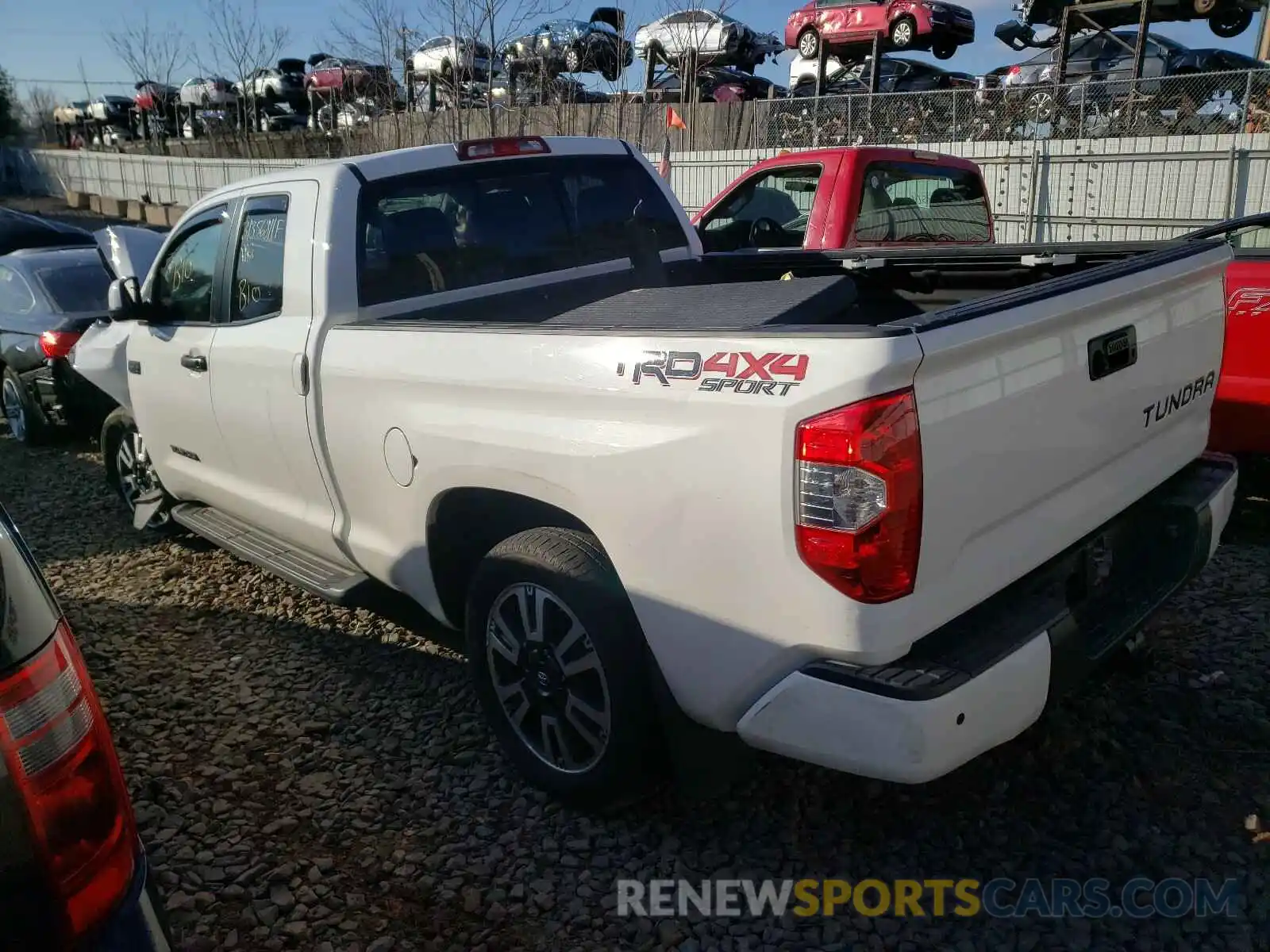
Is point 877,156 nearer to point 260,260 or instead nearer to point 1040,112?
point 260,260

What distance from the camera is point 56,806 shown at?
154cm

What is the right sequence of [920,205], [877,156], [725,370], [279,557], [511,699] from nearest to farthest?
[725,370], [511,699], [279,557], [877,156], [920,205]

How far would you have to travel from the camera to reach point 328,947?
2.71 m

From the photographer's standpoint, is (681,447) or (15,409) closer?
(681,447)

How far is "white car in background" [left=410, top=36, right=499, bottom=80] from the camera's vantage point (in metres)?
17.8

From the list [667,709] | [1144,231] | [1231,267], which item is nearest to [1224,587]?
[1231,267]

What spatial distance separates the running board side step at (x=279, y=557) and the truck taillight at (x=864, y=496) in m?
2.18

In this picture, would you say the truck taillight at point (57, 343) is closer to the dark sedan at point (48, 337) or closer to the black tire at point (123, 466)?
the dark sedan at point (48, 337)

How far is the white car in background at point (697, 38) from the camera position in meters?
18.5

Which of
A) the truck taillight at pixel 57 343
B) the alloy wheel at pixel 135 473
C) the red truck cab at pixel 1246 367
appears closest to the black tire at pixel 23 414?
the truck taillight at pixel 57 343

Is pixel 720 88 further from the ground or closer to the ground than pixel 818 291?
further from the ground

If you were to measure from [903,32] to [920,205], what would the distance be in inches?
606

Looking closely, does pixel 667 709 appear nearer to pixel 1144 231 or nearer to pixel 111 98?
pixel 1144 231

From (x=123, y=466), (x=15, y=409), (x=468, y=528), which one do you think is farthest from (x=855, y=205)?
(x=15, y=409)
